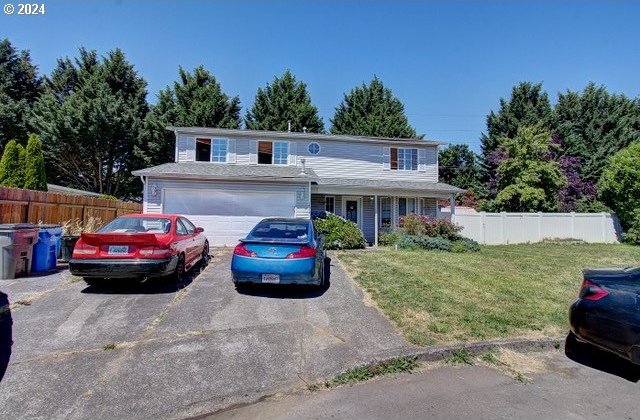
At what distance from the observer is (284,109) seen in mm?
31719

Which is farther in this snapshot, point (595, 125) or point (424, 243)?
point (595, 125)

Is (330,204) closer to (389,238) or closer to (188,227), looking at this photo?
(389,238)

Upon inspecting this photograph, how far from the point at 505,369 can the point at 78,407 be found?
4623 millimetres

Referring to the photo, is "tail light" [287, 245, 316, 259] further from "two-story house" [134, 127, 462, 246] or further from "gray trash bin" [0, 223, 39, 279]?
"two-story house" [134, 127, 462, 246]

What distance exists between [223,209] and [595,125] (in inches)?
1383

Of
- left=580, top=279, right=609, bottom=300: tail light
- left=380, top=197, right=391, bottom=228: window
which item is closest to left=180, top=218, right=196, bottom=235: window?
left=580, top=279, right=609, bottom=300: tail light

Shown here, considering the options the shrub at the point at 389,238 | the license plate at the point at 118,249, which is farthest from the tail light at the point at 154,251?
the shrub at the point at 389,238

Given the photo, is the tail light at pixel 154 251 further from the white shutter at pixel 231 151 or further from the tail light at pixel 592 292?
the white shutter at pixel 231 151

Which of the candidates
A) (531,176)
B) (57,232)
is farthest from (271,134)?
(531,176)

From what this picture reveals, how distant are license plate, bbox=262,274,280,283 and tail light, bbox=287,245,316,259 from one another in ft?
1.38

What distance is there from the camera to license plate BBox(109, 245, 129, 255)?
6.52 m

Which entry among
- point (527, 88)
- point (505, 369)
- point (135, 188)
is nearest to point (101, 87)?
point (135, 188)

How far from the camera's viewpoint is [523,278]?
363 inches

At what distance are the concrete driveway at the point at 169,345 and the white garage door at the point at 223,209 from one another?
24.2ft
